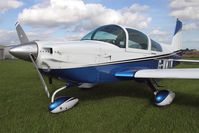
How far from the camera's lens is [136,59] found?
23.5 feet

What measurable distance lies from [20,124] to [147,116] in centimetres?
260

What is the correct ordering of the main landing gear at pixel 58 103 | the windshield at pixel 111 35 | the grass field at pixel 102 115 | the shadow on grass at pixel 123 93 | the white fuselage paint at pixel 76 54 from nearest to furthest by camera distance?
1. the grass field at pixel 102 115
2. the white fuselage paint at pixel 76 54
3. the main landing gear at pixel 58 103
4. the windshield at pixel 111 35
5. the shadow on grass at pixel 123 93

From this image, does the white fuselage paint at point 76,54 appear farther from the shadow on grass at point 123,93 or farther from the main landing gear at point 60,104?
the shadow on grass at point 123,93

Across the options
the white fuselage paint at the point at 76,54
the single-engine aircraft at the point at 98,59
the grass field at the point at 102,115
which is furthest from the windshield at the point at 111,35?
the grass field at the point at 102,115

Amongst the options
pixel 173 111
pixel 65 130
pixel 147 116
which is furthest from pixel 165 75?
pixel 65 130

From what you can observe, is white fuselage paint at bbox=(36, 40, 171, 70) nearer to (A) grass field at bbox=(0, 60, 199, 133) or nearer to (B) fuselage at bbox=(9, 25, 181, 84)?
(B) fuselage at bbox=(9, 25, 181, 84)

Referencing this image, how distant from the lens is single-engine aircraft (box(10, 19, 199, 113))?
5.29 metres

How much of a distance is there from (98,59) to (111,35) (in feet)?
3.06

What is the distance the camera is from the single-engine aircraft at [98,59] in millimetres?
5293

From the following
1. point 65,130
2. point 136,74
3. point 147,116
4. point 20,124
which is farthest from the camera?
point 136,74

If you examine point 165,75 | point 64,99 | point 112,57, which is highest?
point 112,57

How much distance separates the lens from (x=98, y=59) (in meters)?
6.09

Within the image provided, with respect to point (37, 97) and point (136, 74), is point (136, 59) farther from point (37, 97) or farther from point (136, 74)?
point (37, 97)

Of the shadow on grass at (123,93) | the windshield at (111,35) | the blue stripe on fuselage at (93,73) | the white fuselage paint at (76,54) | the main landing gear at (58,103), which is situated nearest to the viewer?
the white fuselage paint at (76,54)
